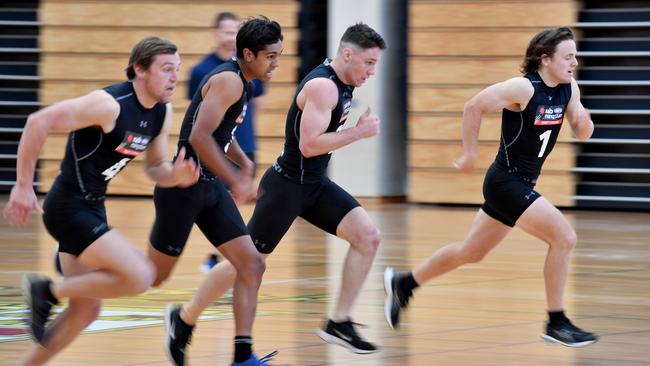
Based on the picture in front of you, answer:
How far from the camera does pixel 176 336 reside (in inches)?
224

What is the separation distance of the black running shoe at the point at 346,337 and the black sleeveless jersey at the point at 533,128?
47.2 inches

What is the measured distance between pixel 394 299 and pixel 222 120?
1632mm

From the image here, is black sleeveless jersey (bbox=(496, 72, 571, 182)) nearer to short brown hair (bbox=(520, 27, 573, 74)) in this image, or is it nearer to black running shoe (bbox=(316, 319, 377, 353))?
short brown hair (bbox=(520, 27, 573, 74))

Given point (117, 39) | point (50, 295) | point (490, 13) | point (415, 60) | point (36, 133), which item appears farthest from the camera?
point (117, 39)

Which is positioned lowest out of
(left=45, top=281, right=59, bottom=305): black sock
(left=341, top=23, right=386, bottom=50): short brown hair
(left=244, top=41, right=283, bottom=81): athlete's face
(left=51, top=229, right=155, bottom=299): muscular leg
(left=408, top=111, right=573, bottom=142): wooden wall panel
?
(left=408, top=111, right=573, bottom=142): wooden wall panel

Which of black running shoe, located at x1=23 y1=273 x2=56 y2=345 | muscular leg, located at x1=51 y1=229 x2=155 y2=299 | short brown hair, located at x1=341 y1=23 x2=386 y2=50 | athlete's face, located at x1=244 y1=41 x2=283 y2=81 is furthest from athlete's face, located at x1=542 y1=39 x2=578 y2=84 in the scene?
black running shoe, located at x1=23 y1=273 x2=56 y2=345

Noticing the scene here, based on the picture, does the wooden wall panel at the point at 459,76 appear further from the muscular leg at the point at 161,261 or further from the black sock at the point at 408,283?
the muscular leg at the point at 161,261

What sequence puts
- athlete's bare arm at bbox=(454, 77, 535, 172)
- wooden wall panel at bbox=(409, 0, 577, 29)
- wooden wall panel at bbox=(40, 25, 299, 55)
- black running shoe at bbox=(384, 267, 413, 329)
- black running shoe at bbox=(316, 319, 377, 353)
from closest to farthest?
black running shoe at bbox=(316, 319, 377, 353) < athlete's bare arm at bbox=(454, 77, 535, 172) < black running shoe at bbox=(384, 267, 413, 329) < wooden wall panel at bbox=(409, 0, 577, 29) < wooden wall panel at bbox=(40, 25, 299, 55)

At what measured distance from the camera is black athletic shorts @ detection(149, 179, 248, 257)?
563 centimetres

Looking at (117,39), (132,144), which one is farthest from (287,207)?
(117,39)

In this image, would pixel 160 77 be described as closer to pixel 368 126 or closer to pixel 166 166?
pixel 166 166

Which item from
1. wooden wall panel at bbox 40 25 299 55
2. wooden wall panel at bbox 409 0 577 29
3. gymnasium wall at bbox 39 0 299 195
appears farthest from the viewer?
wooden wall panel at bbox 40 25 299 55

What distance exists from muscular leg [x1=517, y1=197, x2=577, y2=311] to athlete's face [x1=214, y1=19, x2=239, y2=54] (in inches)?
129

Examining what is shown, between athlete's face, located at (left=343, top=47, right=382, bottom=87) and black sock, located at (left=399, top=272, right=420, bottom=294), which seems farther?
black sock, located at (left=399, top=272, right=420, bottom=294)
